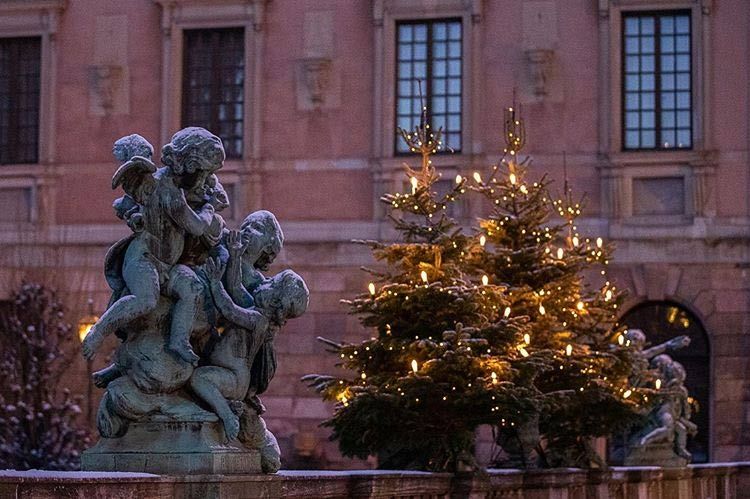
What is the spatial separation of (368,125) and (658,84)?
15.2 ft

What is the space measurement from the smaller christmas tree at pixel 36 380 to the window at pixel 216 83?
12.3ft

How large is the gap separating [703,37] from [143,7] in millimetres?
9212

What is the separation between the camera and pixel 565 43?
34.2 m

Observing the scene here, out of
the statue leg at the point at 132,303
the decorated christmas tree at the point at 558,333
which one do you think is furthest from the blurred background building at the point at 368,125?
the statue leg at the point at 132,303

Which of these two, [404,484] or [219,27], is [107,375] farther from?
[219,27]

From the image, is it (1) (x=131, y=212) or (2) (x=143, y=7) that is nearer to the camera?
(1) (x=131, y=212)

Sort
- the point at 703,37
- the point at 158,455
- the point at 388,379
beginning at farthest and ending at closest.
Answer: the point at 703,37 → the point at 388,379 → the point at 158,455

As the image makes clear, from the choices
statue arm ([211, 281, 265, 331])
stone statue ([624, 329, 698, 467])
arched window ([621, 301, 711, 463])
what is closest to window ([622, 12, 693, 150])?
arched window ([621, 301, 711, 463])

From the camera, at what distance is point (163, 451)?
10539 millimetres

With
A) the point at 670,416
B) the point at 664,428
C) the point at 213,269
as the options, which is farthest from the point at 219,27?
the point at 213,269

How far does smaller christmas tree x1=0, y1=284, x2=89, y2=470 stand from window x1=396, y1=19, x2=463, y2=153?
627cm

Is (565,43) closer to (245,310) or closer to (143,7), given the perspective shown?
(143,7)

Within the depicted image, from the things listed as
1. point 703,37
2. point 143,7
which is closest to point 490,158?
point 703,37

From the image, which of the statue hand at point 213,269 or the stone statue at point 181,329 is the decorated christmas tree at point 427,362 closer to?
the stone statue at point 181,329
